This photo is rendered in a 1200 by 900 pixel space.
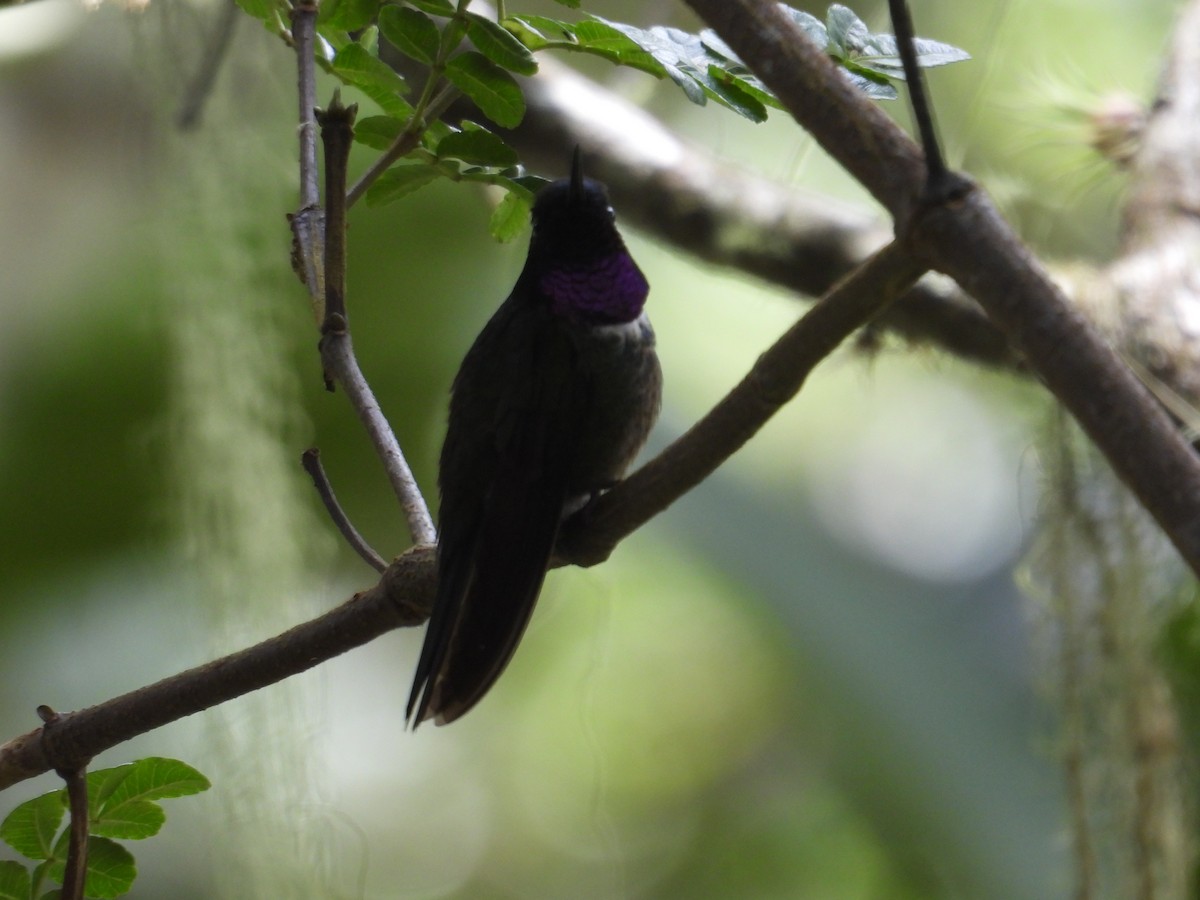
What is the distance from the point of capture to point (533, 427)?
1284 millimetres

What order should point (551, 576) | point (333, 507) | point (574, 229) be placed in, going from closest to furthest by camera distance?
point (333, 507) → point (574, 229) → point (551, 576)

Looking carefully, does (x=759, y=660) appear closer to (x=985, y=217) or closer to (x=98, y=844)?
(x=98, y=844)

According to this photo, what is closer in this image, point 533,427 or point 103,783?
point 103,783

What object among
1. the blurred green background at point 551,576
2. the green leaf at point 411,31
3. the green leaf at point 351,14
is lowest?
the blurred green background at point 551,576

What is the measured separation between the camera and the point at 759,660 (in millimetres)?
3707

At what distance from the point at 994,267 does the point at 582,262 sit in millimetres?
922

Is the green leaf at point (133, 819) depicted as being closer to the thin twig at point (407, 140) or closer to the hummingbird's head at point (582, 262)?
the thin twig at point (407, 140)

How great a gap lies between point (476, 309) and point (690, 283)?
0.87 meters

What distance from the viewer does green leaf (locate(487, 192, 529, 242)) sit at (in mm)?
1138

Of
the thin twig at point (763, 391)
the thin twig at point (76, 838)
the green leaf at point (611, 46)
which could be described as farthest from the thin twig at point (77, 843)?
the green leaf at point (611, 46)

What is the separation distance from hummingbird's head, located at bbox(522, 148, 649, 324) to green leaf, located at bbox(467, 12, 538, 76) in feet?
1.64

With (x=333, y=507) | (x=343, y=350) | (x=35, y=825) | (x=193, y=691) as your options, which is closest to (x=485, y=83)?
(x=343, y=350)

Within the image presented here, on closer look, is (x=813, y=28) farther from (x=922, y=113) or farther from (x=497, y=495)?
(x=497, y=495)

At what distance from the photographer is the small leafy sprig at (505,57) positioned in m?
0.87
